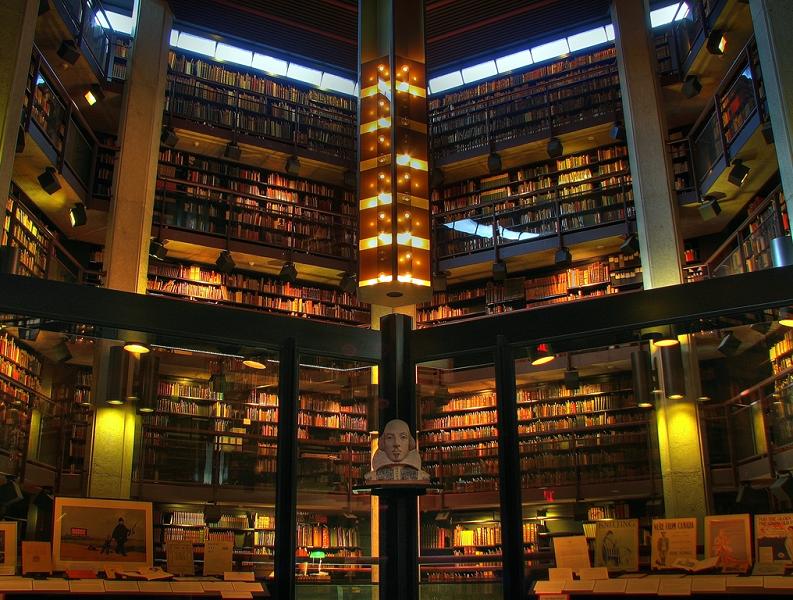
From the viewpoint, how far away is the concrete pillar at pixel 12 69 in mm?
7570

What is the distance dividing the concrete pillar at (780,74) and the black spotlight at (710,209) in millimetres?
2516

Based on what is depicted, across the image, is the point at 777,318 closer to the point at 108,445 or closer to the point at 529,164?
the point at 108,445

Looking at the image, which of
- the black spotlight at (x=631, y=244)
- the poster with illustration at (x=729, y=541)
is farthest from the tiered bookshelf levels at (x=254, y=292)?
the poster with illustration at (x=729, y=541)

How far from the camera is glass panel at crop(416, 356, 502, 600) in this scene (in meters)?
4.79

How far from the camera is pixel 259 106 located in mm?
12625

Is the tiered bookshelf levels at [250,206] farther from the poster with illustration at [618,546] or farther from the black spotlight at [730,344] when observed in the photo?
the poster with illustration at [618,546]

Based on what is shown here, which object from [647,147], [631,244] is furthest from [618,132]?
[631,244]

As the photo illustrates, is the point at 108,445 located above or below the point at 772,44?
below

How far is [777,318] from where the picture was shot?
4492 millimetres

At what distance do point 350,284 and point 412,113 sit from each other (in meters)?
5.75

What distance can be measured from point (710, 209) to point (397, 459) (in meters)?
7.32

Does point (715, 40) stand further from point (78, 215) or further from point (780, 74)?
point (78, 215)

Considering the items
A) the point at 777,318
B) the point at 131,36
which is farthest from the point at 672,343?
the point at 131,36

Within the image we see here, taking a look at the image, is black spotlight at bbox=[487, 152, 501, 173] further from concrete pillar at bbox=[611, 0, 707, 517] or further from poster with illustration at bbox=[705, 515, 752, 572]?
poster with illustration at bbox=[705, 515, 752, 572]
